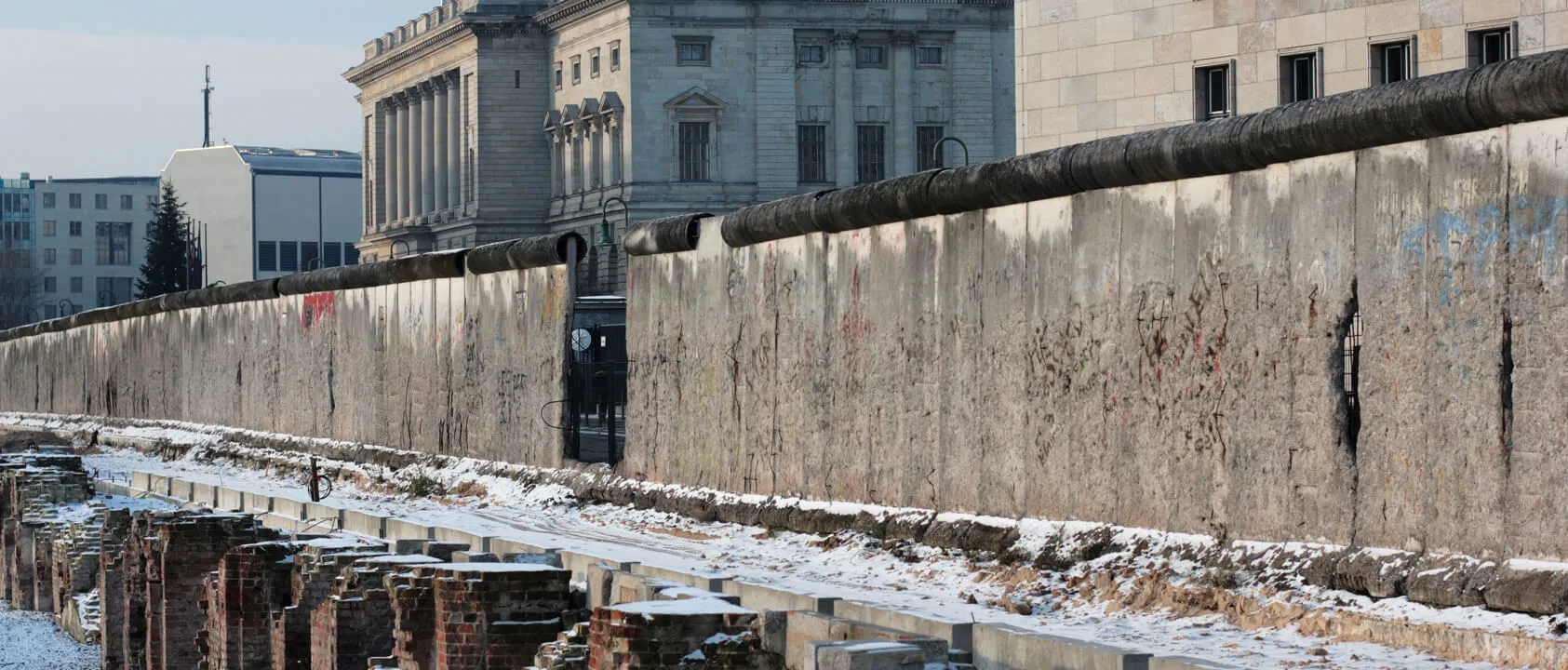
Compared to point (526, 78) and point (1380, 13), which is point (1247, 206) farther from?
point (526, 78)

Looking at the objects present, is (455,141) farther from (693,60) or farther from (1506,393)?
(1506,393)

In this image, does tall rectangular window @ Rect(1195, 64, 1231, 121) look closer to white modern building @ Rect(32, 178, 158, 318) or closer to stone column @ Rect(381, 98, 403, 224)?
stone column @ Rect(381, 98, 403, 224)

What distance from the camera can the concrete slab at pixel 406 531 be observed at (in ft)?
53.5

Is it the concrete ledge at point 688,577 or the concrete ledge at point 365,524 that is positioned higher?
the concrete ledge at point 688,577

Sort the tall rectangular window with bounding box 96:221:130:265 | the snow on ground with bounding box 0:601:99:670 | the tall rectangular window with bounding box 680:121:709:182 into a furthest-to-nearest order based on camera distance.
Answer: the tall rectangular window with bounding box 96:221:130:265 → the tall rectangular window with bounding box 680:121:709:182 → the snow on ground with bounding box 0:601:99:670

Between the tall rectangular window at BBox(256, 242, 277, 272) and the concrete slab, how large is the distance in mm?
131177

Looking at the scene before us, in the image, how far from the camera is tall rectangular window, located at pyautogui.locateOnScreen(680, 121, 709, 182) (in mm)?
100125

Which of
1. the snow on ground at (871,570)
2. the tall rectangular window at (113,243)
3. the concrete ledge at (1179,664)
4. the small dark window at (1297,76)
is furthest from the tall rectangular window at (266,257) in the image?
the concrete ledge at (1179,664)

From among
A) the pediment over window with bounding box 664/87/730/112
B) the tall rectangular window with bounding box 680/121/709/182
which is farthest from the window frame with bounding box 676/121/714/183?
the pediment over window with bounding box 664/87/730/112

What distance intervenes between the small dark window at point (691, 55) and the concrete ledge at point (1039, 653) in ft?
302

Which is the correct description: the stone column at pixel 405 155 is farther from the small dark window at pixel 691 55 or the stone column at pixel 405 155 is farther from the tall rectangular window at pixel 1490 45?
the tall rectangular window at pixel 1490 45

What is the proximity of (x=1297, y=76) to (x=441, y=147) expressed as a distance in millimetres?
88322

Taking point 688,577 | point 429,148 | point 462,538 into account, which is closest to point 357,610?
point 462,538

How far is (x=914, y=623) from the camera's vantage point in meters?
9.61
